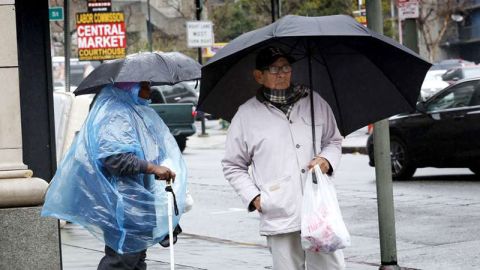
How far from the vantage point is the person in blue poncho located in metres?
6.89

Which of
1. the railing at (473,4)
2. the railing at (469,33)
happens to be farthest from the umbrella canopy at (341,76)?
the railing at (469,33)

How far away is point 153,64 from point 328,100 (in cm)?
123

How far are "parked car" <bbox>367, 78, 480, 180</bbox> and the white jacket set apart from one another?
1058 cm

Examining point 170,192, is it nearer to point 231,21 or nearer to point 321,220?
point 321,220

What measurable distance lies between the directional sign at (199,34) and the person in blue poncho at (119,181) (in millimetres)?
25927

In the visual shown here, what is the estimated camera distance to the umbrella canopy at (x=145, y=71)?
7133 mm

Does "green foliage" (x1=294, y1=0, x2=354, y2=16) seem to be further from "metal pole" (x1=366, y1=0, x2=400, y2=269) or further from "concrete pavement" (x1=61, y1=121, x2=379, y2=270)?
"metal pole" (x1=366, y1=0, x2=400, y2=269)

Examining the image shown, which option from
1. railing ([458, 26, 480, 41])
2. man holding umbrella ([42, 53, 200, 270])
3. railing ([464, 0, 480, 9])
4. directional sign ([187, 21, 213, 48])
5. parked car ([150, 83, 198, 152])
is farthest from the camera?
railing ([458, 26, 480, 41])

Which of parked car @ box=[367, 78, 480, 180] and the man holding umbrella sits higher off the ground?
the man holding umbrella

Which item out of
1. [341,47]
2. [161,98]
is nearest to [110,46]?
[161,98]

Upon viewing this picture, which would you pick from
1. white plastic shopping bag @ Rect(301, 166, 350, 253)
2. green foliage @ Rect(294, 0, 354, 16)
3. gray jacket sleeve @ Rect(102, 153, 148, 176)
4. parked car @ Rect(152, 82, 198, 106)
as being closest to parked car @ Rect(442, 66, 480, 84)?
parked car @ Rect(152, 82, 198, 106)

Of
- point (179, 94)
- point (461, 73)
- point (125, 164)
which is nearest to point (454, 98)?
point (125, 164)

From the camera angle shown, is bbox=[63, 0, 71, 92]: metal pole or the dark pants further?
bbox=[63, 0, 71, 92]: metal pole

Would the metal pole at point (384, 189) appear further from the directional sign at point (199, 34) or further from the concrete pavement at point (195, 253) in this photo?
the directional sign at point (199, 34)
